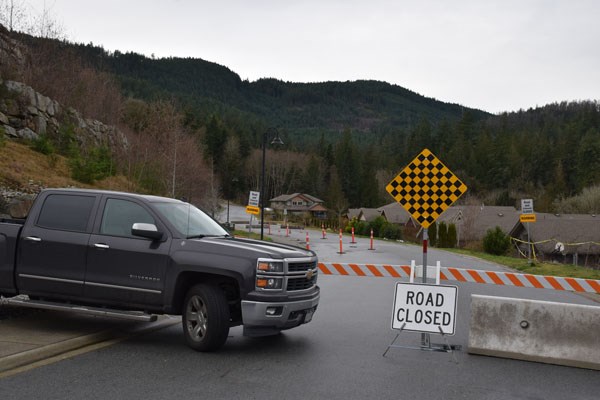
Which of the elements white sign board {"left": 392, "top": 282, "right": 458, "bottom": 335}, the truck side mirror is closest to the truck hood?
the truck side mirror

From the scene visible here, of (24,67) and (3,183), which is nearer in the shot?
(3,183)

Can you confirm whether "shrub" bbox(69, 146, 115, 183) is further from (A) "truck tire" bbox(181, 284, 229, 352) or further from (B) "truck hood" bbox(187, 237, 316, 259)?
(A) "truck tire" bbox(181, 284, 229, 352)

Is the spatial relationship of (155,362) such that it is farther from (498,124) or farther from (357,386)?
(498,124)

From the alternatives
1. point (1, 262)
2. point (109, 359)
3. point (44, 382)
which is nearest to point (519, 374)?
point (109, 359)

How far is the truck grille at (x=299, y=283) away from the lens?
771cm

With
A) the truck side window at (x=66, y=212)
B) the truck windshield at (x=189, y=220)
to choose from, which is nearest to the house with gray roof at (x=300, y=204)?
the truck windshield at (x=189, y=220)

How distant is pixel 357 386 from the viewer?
251 inches

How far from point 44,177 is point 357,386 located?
75.1ft

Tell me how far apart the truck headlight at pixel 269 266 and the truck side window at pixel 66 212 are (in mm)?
2663

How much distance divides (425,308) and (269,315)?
2.38 meters

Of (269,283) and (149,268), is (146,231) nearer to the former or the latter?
(149,268)

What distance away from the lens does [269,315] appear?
739 centimetres

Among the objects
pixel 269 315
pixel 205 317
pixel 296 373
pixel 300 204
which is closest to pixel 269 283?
pixel 269 315

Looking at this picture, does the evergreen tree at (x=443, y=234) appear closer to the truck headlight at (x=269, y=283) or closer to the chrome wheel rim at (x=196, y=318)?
the truck headlight at (x=269, y=283)
